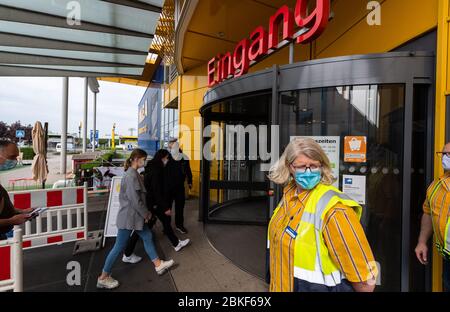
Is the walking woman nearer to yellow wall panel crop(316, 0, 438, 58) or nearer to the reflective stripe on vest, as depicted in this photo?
the reflective stripe on vest

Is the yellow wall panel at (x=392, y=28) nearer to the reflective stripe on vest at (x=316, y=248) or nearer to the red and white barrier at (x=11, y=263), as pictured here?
the reflective stripe on vest at (x=316, y=248)

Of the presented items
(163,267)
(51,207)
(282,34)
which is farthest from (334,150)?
(51,207)

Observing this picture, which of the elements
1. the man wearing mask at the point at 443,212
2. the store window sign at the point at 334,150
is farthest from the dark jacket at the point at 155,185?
the man wearing mask at the point at 443,212

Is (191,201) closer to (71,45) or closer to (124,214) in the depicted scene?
(124,214)

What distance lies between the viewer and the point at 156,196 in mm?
3461

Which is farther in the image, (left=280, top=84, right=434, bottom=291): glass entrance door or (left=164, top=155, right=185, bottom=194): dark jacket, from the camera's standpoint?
(left=164, top=155, right=185, bottom=194): dark jacket

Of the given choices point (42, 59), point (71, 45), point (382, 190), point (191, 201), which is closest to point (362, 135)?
point (382, 190)

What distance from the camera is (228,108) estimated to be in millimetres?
4375

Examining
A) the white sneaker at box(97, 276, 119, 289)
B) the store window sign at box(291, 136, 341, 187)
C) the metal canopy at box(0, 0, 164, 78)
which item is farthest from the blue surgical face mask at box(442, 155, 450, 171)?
the metal canopy at box(0, 0, 164, 78)

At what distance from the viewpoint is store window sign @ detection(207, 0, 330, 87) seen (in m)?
2.60

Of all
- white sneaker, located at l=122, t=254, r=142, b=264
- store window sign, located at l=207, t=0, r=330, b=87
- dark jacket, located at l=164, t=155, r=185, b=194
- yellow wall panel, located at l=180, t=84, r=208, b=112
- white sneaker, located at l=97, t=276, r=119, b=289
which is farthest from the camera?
yellow wall panel, located at l=180, t=84, r=208, b=112

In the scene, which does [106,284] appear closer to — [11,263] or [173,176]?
[11,263]
